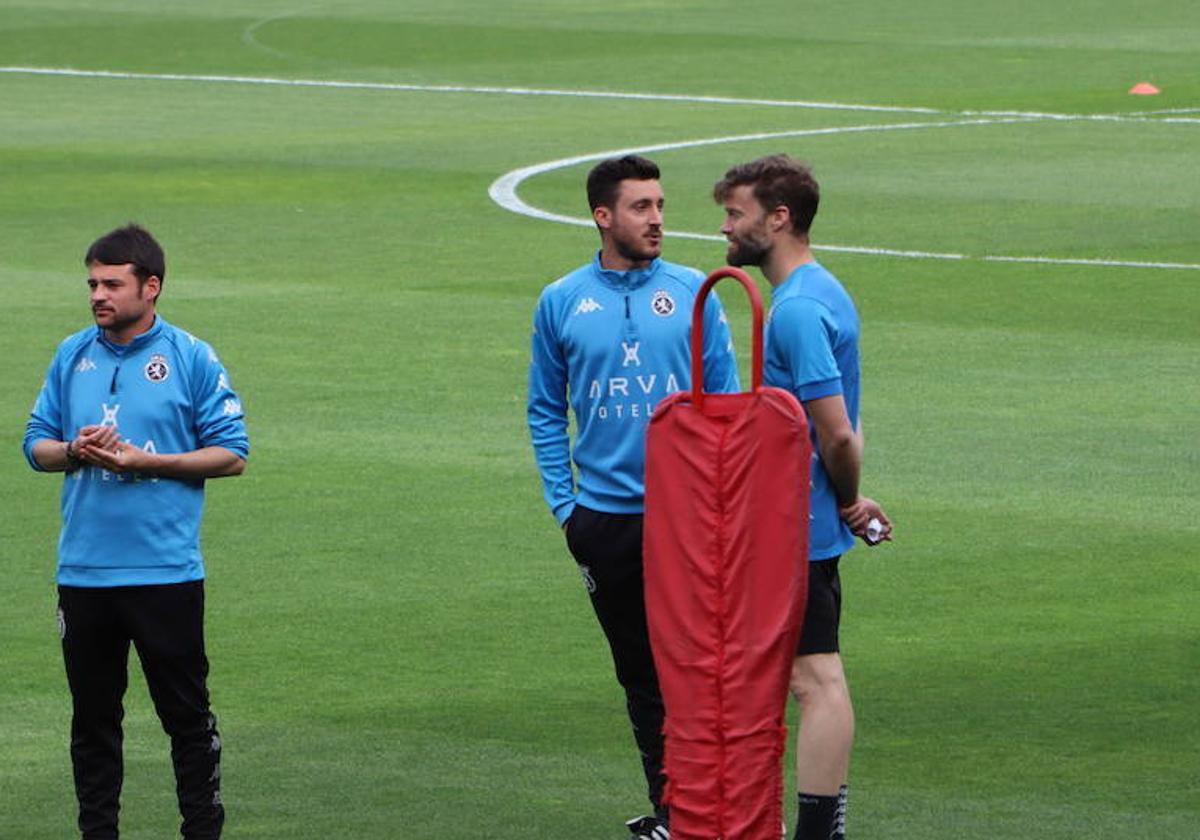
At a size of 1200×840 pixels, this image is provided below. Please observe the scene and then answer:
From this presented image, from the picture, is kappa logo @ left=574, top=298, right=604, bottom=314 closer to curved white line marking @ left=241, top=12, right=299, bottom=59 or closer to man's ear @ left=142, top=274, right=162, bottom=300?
man's ear @ left=142, top=274, right=162, bottom=300

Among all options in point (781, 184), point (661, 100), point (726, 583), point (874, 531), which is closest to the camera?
point (726, 583)

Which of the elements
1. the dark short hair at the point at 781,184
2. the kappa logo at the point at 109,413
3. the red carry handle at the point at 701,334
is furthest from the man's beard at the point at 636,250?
the kappa logo at the point at 109,413

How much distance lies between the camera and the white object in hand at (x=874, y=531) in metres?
8.58

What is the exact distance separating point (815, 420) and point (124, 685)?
87.7 inches

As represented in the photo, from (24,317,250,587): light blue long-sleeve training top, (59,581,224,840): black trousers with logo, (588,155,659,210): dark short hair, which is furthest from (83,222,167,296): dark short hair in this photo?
(588,155,659,210): dark short hair

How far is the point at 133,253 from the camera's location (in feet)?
28.3

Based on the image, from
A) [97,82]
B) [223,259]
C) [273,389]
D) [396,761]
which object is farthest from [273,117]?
[396,761]

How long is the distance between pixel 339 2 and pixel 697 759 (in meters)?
53.6

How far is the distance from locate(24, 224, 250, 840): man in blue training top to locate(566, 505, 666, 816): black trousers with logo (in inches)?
44.6

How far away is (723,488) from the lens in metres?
7.55

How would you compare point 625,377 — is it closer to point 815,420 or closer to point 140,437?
point 815,420

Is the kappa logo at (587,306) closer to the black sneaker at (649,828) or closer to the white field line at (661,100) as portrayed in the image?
the black sneaker at (649,828)

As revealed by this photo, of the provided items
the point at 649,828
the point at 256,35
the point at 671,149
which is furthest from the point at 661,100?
the point at 649,828

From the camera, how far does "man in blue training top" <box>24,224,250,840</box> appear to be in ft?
28.1
